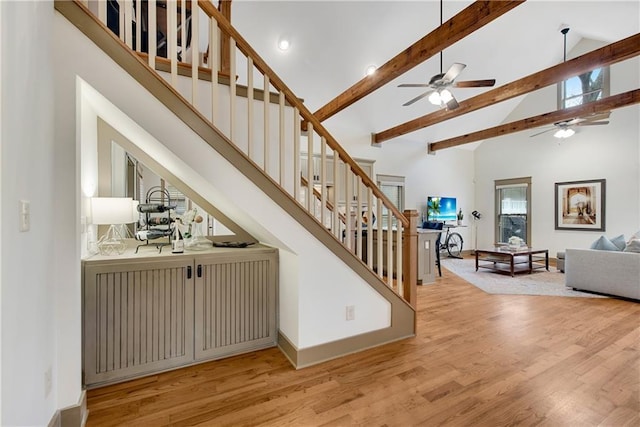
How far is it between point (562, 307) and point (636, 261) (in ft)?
3.99

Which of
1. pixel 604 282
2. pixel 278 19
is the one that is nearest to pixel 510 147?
pixel 604 282

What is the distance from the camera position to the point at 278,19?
4.39 m

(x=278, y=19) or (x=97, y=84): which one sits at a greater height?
(x=278, y=19)

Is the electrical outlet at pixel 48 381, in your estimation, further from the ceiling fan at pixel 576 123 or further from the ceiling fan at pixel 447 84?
the ceiling fan at pixel 576 123

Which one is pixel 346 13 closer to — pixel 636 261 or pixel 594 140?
pixel 636 261

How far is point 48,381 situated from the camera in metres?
1.48

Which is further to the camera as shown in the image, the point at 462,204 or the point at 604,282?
the point at 462,204

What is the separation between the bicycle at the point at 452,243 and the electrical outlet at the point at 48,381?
7.90 m

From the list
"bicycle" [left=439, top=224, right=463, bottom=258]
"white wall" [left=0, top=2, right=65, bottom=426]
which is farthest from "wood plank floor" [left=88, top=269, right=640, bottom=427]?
"bicycle" [left=439, top=224, right=463, bottom=258]

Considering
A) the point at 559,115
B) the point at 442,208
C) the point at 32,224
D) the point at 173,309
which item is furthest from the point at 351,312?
the point at 442,208

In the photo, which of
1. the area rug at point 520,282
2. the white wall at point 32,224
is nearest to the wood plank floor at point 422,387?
the white wall at point 32,224

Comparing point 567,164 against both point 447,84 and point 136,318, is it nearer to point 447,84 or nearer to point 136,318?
point 447,84

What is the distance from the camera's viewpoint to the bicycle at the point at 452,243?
312 inches

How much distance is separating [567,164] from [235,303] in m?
8.13
